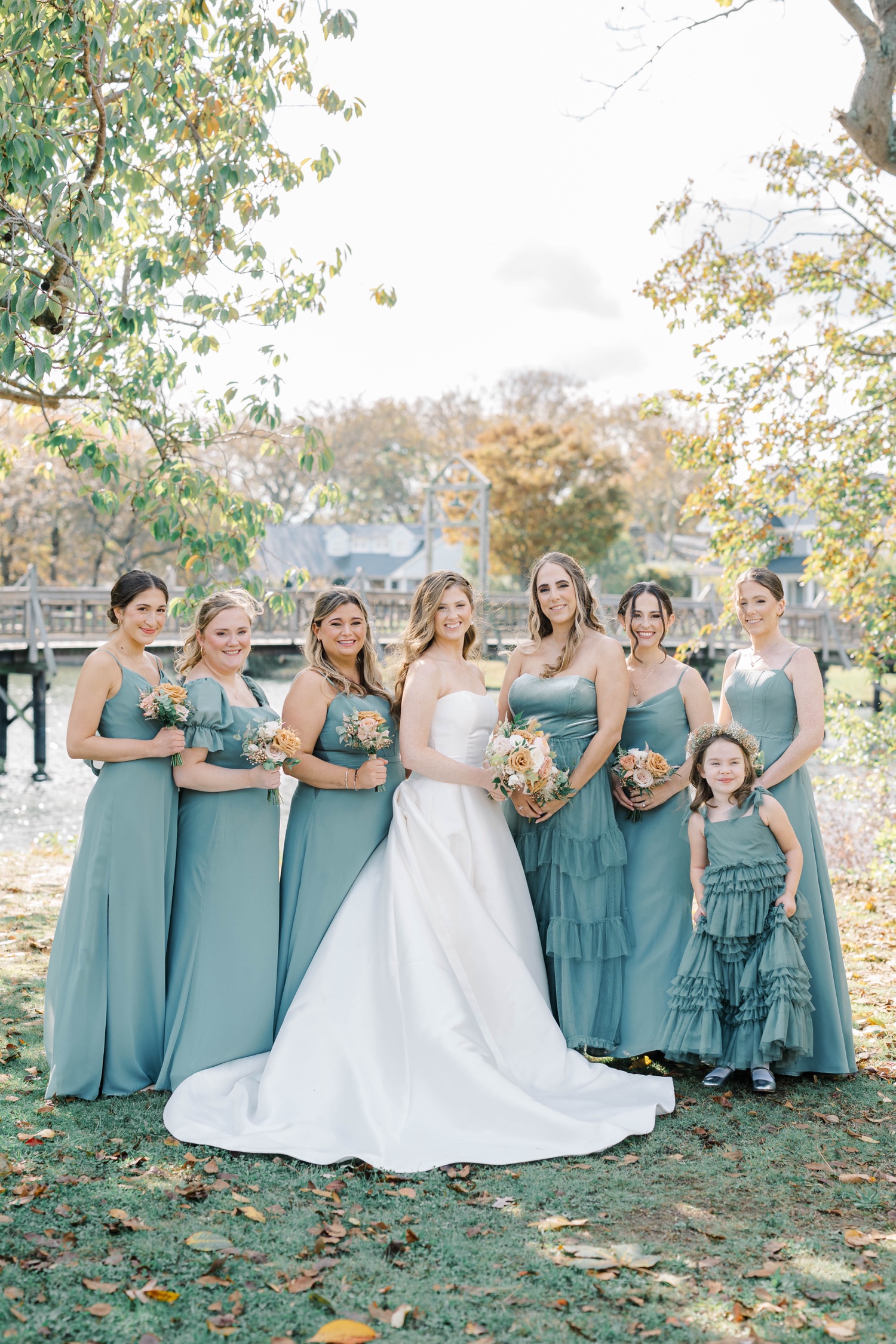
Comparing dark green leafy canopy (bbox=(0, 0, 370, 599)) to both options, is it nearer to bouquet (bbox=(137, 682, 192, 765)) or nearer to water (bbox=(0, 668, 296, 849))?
bouquet (bbox=(137, 682, 192, 765))

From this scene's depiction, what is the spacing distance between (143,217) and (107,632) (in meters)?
22.4

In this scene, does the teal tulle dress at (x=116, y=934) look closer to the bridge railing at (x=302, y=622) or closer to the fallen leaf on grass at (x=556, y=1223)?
the fallen leaf on grass at (x=556, y=1223)

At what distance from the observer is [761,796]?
5.06 m

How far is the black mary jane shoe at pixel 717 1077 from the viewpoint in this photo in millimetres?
4906

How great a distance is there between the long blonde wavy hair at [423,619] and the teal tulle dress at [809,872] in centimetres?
147

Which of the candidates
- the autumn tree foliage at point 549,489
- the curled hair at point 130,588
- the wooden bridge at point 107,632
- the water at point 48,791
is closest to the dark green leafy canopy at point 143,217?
the curled hair at point 130,588

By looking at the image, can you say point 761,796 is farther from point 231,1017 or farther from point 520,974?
point 231,1017

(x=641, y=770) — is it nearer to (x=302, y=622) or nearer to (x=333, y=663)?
(x=333, y=663)

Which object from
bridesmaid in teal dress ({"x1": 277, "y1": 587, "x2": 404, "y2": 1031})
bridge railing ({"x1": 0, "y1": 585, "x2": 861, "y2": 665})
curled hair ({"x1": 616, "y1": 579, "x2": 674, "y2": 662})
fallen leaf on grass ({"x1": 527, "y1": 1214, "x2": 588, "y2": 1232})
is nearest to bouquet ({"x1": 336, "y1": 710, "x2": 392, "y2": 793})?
bridesmaid in teal dress ({"x1": 277, "y1": 587, "x2": 404, "y2": 1031})

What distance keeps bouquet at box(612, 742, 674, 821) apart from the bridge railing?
1763cm

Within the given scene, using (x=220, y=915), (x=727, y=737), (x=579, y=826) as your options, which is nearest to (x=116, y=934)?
(x=220, y=915)

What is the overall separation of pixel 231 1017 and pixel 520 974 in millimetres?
1293

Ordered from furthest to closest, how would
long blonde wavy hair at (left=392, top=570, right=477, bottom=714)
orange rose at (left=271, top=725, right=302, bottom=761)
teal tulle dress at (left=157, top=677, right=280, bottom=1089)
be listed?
1. long blonde wavy hair at (left=392, top=570, right=477, bottom=714)
2. teal tulle dress at (left=157, top=677, right=280, bottom=1089)
3. orange rose at (left=271, top=725, right=302, bottom=761)

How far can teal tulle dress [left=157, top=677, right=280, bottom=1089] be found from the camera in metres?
4.77
